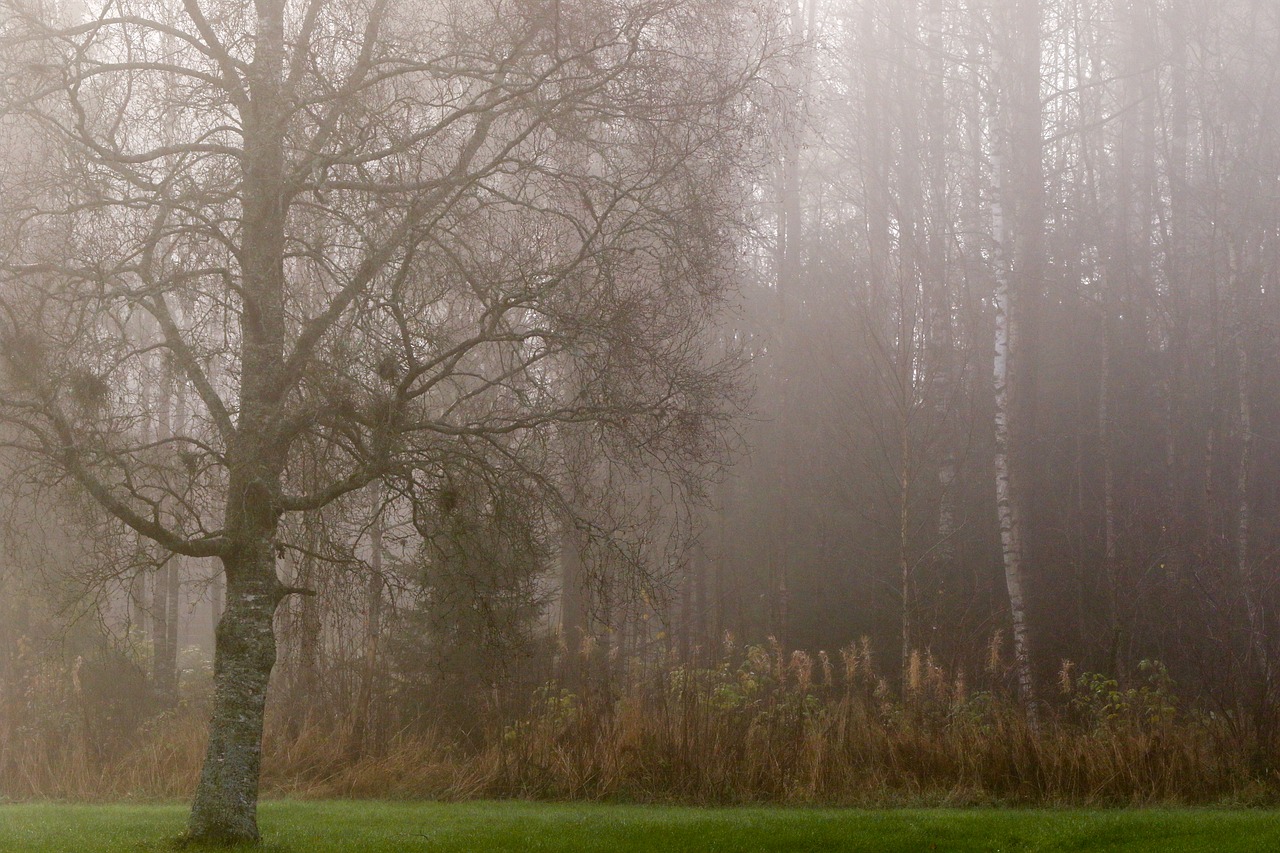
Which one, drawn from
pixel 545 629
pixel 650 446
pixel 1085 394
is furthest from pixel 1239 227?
pixel 650 446

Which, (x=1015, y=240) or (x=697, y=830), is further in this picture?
(x=1015, y=240)

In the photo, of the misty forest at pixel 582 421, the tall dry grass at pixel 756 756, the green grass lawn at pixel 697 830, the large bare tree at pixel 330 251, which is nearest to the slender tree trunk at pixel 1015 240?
the misty forest at pixel 582 421

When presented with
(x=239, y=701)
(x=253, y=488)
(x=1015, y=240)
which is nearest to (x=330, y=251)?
(x=253, y=488)

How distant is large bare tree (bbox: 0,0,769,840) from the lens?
8281 millimetres

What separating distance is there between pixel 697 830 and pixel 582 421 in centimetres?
387

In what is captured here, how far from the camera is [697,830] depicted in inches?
383

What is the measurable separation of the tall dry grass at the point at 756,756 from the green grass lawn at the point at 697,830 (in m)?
1.07

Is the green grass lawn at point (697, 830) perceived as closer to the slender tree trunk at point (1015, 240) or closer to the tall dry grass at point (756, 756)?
the tall dry grass at point (756, 756)

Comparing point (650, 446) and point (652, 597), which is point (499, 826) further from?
point (650, 446)

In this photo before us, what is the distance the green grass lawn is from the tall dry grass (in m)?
1.07

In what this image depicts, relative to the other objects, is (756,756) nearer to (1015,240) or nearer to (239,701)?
(239,701)

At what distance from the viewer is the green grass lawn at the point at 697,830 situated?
29.5ft

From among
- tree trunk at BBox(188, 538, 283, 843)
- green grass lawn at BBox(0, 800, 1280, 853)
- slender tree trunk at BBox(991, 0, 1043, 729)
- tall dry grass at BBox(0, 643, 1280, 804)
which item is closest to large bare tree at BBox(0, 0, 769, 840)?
tree trunk at BBox(188, 538, 283, 843)

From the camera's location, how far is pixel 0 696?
60.1 feet
